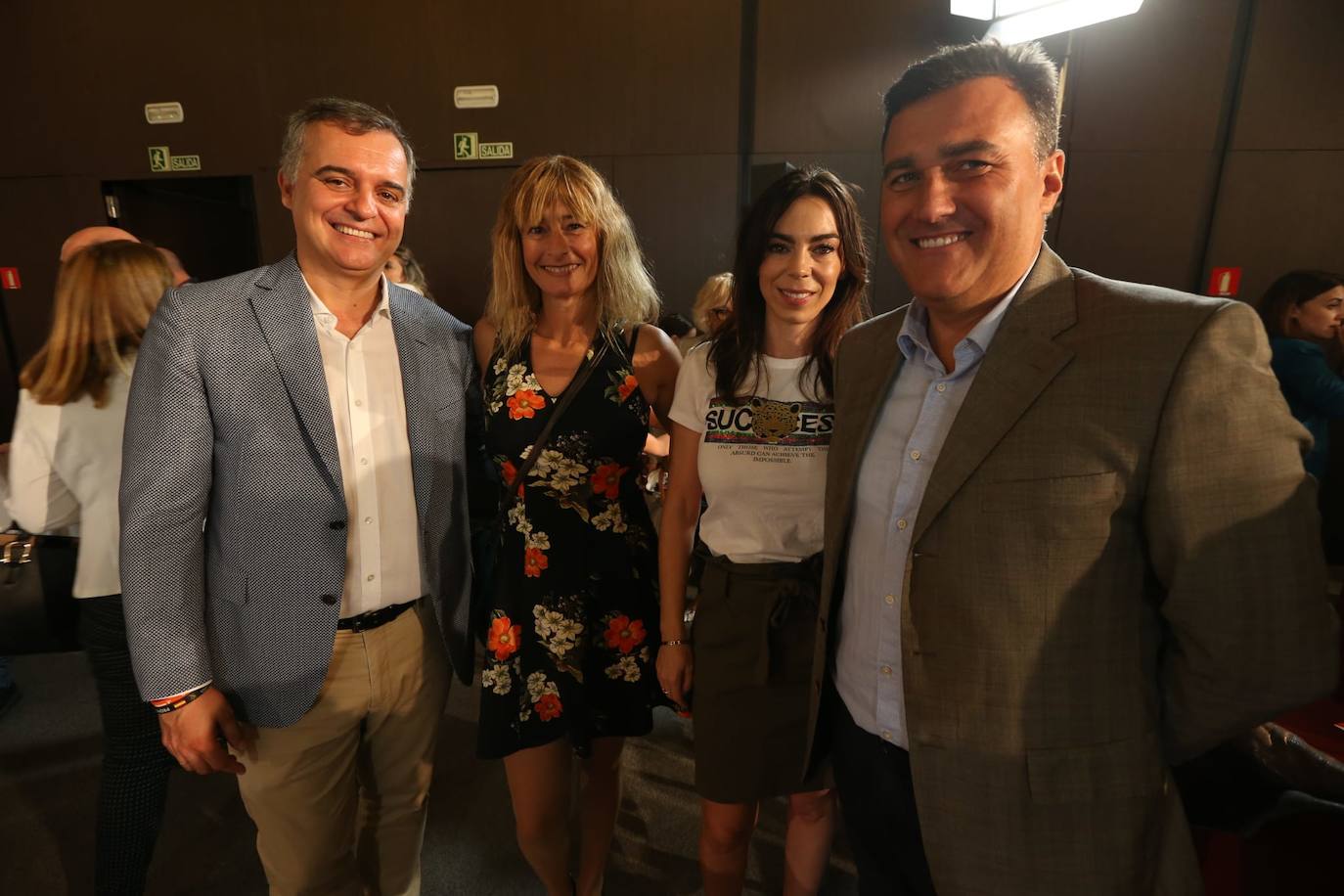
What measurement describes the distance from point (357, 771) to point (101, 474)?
1.05 meters

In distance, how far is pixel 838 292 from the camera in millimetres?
1596

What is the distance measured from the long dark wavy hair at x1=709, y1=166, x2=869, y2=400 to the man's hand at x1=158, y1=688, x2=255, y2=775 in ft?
4.07

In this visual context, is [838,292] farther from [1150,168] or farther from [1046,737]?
[1150,168]

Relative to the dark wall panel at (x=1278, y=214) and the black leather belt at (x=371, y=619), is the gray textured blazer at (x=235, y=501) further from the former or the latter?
the dark wall panel at (x=1278, y=214)

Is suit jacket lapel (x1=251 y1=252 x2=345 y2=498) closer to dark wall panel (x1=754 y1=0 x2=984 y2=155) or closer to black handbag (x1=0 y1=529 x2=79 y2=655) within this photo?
black handbag (x1=0 y1=529 x2=79 y2=655)

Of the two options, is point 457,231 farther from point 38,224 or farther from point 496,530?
point 496,530

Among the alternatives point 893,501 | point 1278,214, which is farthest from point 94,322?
point 1278,214

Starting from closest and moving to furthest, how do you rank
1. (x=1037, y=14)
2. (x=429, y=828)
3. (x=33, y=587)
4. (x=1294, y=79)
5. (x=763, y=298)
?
(x=763, y=298) → (x=33, y=587) → (x=429, y=828) → (x=1037, y=14) → (x=1294, y=79)

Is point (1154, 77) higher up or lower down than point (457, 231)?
higher up

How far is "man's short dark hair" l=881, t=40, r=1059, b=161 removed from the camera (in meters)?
0.95

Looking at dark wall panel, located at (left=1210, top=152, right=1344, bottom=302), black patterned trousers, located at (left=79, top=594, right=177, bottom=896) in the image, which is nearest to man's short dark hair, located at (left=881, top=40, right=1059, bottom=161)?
black patterned trousers, located at (left=79, top=594, right=177, bottom=896)

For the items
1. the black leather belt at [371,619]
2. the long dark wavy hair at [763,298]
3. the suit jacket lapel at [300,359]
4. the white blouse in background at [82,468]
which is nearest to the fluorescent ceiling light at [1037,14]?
the long dark wavy hair at [763,298]

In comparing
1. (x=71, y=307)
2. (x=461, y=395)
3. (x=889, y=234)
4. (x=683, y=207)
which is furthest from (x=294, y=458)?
(x=683, y=207)

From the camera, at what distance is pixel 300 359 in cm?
132
